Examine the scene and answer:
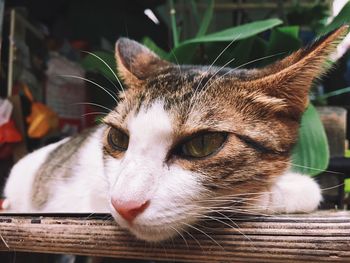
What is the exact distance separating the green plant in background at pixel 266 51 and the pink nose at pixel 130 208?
59 centimetres

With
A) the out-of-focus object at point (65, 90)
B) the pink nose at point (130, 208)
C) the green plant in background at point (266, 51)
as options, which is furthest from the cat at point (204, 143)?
the out-of-focus object at point (65, 90)

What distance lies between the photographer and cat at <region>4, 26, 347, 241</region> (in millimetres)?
734

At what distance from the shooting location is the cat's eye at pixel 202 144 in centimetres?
79

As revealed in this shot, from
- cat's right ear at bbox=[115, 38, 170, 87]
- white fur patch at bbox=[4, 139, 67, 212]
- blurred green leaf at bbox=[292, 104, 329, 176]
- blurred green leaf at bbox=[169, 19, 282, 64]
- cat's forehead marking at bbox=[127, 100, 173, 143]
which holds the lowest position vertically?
white fur patch at bbox=[4, 139, 67, 212]

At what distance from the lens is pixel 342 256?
633 mm

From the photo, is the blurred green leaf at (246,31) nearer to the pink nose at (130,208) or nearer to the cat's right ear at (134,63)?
the cat's right ear at (134,63)

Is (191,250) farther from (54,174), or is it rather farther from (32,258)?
(54,174)

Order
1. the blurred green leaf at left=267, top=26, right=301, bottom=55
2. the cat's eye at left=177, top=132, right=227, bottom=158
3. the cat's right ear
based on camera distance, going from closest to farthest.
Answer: the cat's eye at left=177, top=132, right=227, bottom=158, the cat's right ear, the blurred green leaf at left=267, top=26, right=301, bottom=55

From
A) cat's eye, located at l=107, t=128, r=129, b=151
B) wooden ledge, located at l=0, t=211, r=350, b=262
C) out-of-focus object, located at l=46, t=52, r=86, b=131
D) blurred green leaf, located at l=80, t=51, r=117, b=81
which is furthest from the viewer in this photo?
out-of-focus object, located at l=46, t=52, r=86, b=131

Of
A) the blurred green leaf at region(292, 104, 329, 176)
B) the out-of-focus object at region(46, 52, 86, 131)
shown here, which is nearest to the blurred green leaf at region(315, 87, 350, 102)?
the blurred green leaf at region(292, 104, 329, 176)

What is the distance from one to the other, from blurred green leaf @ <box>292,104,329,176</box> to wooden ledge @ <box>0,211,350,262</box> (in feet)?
1.91

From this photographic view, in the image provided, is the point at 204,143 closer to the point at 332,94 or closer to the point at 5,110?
the point at 332,94

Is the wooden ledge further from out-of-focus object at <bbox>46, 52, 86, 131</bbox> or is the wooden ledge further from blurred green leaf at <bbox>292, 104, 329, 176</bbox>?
out-of-focus object at <bbox>46, 52, 86, 131</bbox>

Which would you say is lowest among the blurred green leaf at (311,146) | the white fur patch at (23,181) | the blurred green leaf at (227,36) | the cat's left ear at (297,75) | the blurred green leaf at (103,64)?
the white fur patch at (23,181)
